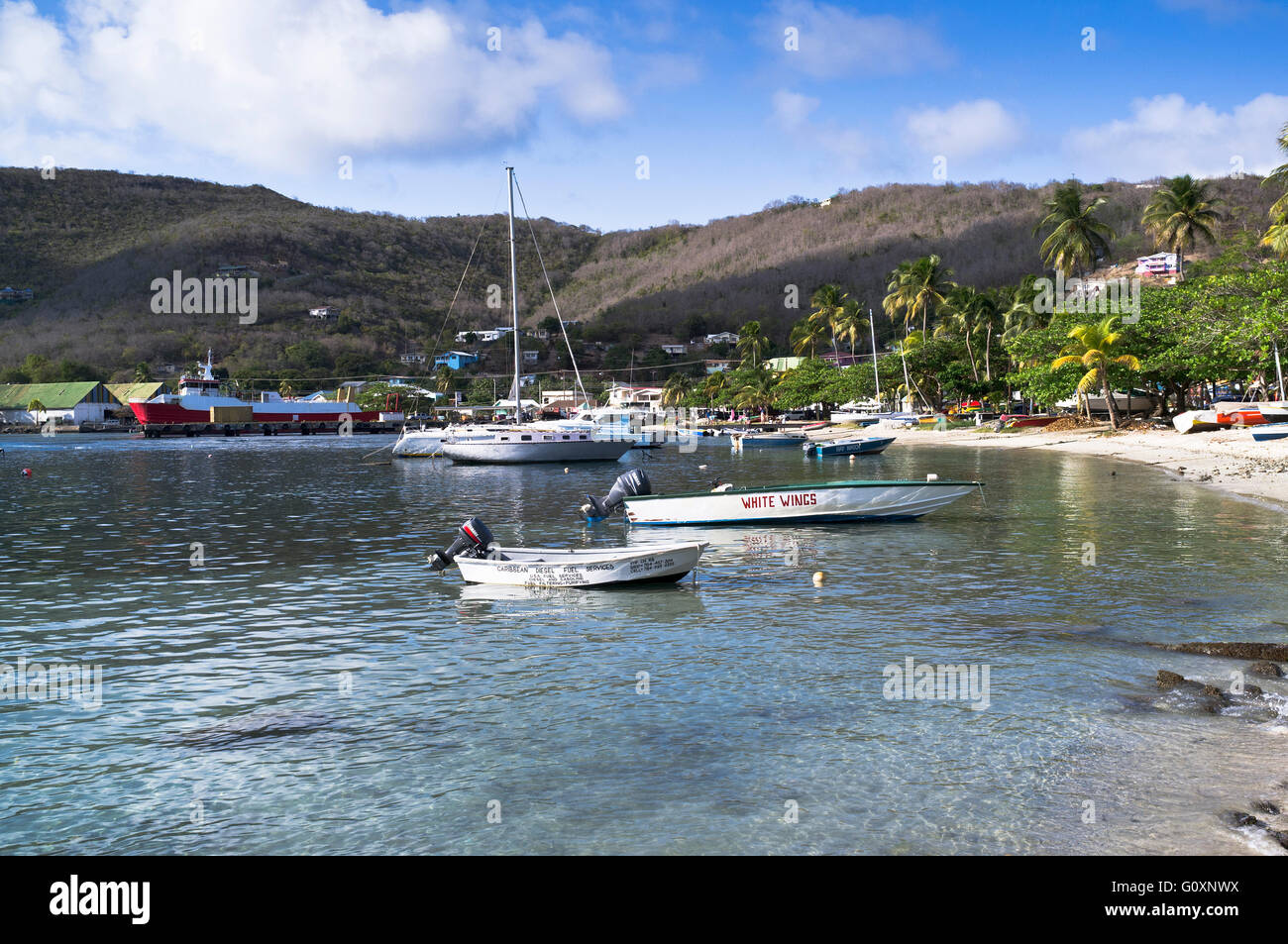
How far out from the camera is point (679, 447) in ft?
298

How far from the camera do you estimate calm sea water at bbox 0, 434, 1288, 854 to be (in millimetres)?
8625

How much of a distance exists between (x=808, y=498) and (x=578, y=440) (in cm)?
3701

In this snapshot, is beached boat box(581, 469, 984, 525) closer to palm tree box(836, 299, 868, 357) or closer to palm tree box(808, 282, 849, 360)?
palm tree box(836, 299, 868, 357)

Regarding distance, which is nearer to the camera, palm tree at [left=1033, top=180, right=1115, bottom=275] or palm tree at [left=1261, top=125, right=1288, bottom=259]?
palm tree at [left=1261, top=125, right=1288, bottom=259]

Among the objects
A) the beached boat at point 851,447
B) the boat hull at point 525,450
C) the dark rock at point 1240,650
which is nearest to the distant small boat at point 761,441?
the beached boat at point 851,447

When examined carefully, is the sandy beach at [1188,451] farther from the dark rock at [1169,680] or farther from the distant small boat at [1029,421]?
the dark rock at [1169,680]

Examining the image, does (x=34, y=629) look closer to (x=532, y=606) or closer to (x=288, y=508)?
(x=532, y=606)

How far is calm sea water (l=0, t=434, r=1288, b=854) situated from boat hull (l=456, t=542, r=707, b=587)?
377mm

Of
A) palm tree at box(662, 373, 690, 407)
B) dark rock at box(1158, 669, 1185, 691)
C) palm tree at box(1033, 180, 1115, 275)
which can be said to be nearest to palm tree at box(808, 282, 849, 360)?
palm tree at box(662, 373, 690, 407)

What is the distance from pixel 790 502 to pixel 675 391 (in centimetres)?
16127

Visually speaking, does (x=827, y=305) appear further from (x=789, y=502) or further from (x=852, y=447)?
(x=789, y=502)
